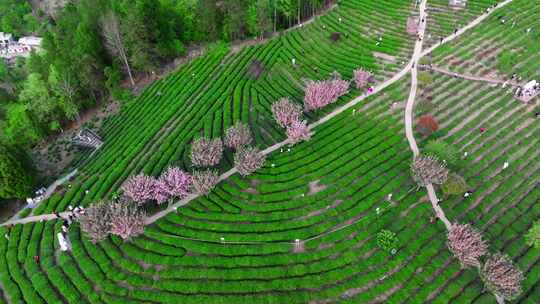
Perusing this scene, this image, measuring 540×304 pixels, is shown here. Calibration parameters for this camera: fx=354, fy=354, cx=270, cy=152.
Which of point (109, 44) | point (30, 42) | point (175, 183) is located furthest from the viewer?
point (30, 42)

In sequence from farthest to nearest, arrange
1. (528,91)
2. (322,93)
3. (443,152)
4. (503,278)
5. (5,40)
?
1. (5,40)
2. (528,91)
3. (322,93)
4. (443,152)
5. (503,278)

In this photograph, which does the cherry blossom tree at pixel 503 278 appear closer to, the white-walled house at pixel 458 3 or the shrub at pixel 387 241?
the shrub at pixel 387 241

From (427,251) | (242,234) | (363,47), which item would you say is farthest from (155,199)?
(363,47)

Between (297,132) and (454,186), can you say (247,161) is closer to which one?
(297,132)

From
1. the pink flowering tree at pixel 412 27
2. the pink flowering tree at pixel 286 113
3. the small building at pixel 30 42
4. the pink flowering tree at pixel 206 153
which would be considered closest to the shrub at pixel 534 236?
the pink flowering tree at pixel 286 113

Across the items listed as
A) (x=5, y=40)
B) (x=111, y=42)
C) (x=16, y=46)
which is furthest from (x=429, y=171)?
(x=5, y=40)
